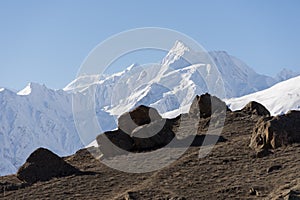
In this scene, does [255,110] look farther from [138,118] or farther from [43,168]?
[43,168]

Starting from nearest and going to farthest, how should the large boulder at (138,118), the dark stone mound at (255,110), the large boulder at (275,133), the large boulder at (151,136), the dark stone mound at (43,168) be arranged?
1. the large boulder at (275,133)
2. the dark stone mound at (43,168)
3. the large boulder at (151,136)
4. the large boulder at (138,118)
5. the dark stone mound at (255,110)

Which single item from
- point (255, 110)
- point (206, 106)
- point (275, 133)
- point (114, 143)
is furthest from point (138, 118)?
point (275, 133)

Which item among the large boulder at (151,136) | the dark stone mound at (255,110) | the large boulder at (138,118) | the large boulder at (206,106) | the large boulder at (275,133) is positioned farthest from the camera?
the dark stone mound at (255,110)

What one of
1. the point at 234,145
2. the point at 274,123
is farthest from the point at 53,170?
the point at 274,123

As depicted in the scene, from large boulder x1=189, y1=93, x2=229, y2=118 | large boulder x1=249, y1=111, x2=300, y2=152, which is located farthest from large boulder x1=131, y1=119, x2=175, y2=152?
large boulder x1=249, y1=111, x2=300, y2=152

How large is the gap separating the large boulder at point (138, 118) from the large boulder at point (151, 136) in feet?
6.86

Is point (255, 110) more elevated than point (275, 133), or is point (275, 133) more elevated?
point (255, 110)

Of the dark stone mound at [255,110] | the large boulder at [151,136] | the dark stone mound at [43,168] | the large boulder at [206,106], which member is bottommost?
the dark stone mound at [43,168]

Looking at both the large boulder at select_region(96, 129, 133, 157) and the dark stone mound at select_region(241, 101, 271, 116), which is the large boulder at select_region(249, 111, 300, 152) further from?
the large boulder at select_region(96, 129, 133, 157)

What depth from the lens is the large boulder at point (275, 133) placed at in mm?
39656

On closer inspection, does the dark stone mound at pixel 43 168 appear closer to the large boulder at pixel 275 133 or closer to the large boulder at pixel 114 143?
the large boulder at pixel 114 143

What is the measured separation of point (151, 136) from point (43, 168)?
28.9ft

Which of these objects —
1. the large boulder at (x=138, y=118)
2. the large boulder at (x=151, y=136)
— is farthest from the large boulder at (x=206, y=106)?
the large boulder at (x=151, y=136)

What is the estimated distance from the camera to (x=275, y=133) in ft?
131
